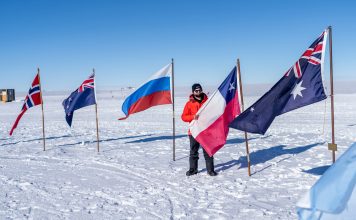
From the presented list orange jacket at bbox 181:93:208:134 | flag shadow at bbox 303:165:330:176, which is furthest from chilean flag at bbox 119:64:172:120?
flag shadow at bbox 303:165:330:176

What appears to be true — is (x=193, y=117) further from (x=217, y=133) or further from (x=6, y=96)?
(x=6, y=96)

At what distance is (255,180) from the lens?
7215 millimetres

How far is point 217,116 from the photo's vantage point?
741cm

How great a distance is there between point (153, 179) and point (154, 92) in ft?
8.77

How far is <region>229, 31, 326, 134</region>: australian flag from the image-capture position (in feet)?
19.9

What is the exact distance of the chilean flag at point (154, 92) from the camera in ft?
30.7

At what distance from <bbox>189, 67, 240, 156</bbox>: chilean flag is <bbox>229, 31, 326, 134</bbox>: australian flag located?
2.98ft

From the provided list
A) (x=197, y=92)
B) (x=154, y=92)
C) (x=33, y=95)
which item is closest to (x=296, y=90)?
(x=197, y=92)

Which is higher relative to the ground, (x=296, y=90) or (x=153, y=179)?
(x=296, y=90)

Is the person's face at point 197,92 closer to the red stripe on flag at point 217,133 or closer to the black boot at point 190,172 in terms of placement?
the red stripe on flag at point 217,133

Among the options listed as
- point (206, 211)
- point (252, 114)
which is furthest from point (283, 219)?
point (252, 114)

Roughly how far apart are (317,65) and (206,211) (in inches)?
122

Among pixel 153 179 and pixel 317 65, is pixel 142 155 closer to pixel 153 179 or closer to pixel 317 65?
pixel 153 179

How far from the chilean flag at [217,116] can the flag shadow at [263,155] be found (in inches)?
46.7
